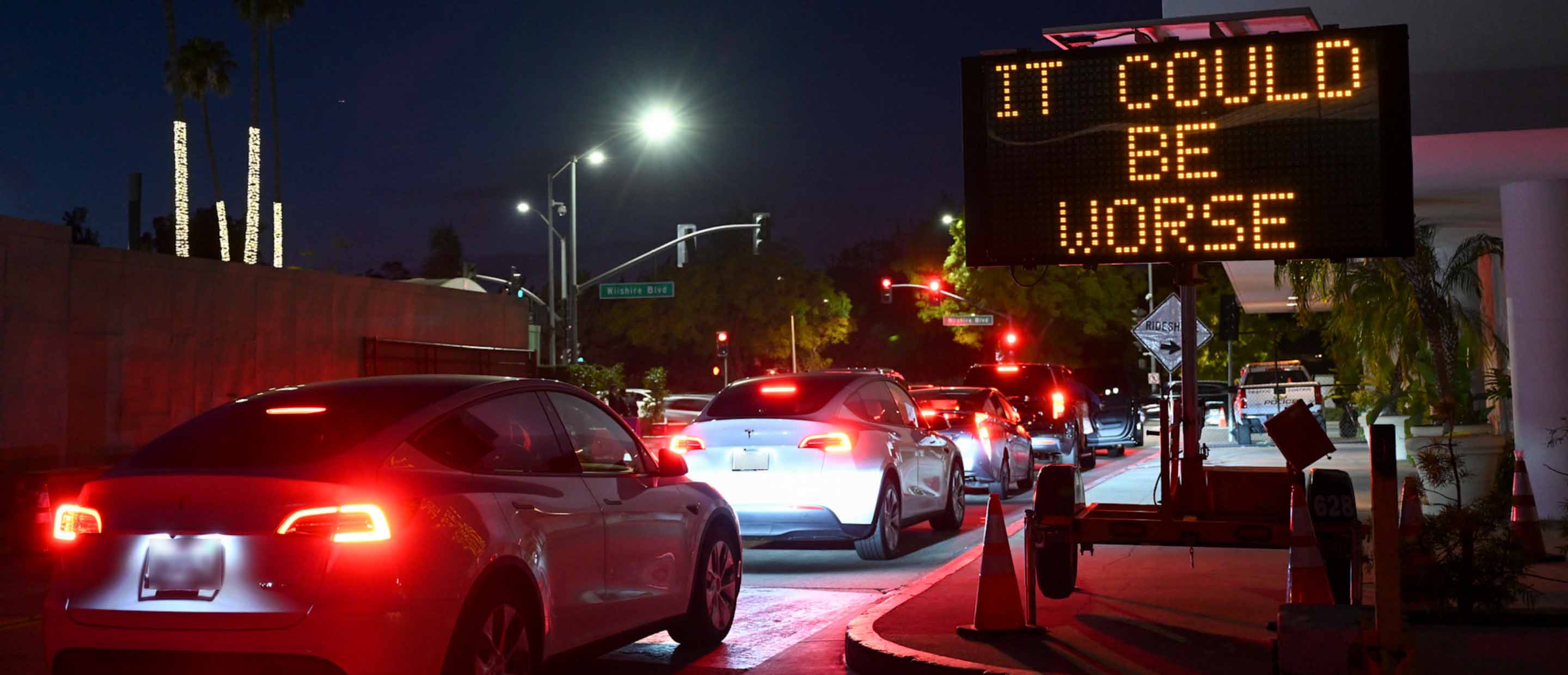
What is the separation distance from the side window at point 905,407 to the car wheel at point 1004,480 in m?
4.50

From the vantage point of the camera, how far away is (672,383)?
89.2m

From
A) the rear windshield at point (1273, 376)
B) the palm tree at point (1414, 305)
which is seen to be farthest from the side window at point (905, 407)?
the rear windshield at point (1273, 376)

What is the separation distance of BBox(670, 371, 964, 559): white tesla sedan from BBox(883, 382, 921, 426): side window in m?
0.69

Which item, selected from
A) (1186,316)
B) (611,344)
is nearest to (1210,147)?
(1186,316)

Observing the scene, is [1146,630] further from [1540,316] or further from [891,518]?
[1540,316]

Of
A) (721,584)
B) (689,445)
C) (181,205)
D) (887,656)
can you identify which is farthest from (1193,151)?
(181,205)

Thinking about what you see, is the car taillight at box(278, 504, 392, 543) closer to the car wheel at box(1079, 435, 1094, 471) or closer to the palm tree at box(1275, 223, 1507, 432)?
the palm tree at box(1275, 223, 1507, 432)

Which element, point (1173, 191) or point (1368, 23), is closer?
point (1173, 191)

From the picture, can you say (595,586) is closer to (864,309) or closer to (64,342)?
(64,342)

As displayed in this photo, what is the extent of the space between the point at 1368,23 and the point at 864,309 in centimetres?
9119

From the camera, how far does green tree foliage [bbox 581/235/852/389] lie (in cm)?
7888

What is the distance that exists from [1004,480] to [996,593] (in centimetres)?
1124

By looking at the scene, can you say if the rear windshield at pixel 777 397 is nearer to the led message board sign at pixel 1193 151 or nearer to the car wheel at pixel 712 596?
the car wheel at pixel 712 596

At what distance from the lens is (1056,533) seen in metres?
8.52
